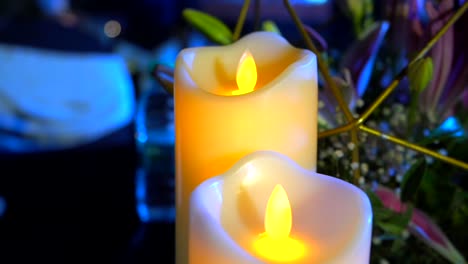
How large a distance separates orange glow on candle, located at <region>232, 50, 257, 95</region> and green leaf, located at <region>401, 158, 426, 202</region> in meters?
0.12

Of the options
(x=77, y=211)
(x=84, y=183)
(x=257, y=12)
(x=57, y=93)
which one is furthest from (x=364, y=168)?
(x=57, y=93)

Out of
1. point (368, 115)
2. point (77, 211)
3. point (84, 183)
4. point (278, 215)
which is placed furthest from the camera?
point (84, 183)

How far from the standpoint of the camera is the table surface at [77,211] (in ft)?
2.18

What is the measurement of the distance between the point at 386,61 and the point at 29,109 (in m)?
1.08

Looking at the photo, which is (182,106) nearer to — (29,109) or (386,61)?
(386,61)

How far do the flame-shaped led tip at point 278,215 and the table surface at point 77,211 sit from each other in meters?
0.32

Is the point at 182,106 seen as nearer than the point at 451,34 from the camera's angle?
Yes

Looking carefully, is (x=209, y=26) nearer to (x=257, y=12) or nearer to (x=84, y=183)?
(x=257, y=12)

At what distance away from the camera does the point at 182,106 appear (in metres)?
0.30

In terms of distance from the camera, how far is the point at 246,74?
313mm

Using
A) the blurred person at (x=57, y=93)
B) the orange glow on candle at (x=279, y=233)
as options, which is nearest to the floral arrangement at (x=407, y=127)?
the orange glow on candle at (x=279, y=233)

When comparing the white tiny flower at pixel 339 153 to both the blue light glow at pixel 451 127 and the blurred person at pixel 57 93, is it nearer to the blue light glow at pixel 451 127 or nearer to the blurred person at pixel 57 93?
the blue light glow at pixel 451 127

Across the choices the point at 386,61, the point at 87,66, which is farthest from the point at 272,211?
the point at 87,66

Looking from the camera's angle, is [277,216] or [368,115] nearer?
[277,216]
